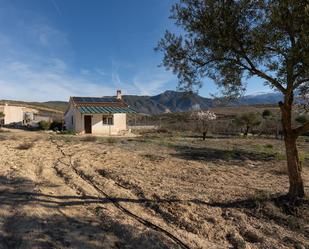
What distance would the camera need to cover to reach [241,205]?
7156 mm

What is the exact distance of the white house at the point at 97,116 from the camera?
3388 cm

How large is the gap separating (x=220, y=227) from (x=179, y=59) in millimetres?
3982

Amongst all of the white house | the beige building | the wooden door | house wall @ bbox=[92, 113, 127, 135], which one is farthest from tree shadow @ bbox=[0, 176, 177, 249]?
the beige building

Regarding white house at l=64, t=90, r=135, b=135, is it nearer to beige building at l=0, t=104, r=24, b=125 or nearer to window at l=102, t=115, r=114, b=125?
window at l=102, t=115, r=114, b=125

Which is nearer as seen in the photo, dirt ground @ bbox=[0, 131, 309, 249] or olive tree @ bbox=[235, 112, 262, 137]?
dirt ground @ bbox=[0, 131, 309, 249]

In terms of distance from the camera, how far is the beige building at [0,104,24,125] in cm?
5194

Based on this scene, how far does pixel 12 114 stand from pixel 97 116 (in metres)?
25.4

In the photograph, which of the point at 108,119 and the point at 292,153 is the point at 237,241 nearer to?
the point at 292,153

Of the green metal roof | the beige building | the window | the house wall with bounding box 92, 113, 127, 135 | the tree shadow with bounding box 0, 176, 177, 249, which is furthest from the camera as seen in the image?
the beige building

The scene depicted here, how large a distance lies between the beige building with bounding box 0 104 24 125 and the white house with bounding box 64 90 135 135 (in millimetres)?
20260

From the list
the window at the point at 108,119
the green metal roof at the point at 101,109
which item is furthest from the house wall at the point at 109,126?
the green metal roof at the point at 101,109

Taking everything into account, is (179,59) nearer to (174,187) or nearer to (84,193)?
(174,187)

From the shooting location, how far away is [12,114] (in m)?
53.6

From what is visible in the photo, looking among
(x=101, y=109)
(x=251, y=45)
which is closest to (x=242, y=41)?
(x=251, y=45)
